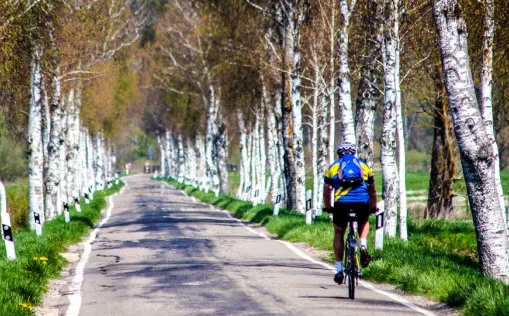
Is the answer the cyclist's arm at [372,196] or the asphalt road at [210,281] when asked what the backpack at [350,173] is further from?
the asphalt road at [210,281]

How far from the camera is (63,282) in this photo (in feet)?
40.3

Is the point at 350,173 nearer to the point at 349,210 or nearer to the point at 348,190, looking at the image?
the point at 348,190

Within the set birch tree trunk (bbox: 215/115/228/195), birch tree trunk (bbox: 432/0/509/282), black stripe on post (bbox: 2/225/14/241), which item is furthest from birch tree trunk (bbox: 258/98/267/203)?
birch tree trunk (bbox: 432/0/509/282)

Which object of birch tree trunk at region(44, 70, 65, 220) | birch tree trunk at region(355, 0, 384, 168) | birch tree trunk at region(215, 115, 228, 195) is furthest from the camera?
birch tree trunk at region(215, 115, 228, 195)

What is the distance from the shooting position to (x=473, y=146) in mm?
9812

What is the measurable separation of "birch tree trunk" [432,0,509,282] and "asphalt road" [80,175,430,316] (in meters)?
1.43

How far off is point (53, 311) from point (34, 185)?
41.5 ft

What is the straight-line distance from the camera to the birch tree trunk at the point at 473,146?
982 centimetres

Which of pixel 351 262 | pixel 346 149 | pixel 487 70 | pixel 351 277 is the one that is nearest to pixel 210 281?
pixel 351 262

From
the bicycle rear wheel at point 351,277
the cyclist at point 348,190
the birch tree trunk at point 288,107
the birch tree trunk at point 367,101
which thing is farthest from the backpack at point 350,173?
the birch tree trunk at point 288,107

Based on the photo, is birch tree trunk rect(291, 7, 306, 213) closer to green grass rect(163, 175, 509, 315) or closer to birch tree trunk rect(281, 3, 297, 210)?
birch tree trunk rect(281, 3, 297, 210)

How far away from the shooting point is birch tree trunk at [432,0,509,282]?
9.82 metres

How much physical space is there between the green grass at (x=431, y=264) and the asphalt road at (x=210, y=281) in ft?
2.05

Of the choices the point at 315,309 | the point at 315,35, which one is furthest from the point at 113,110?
the point at 315,309
